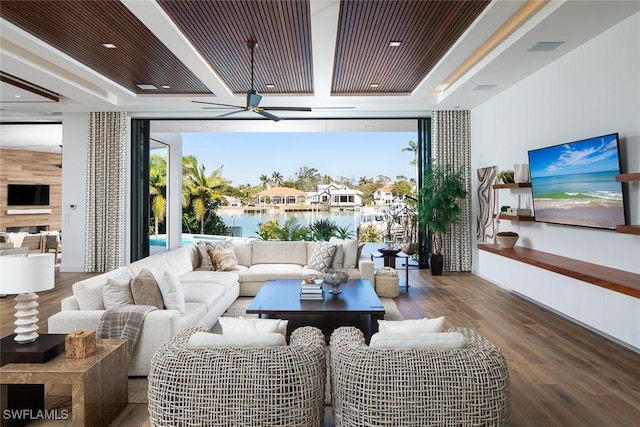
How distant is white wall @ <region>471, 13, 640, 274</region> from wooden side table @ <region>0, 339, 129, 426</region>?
4231 millimetres

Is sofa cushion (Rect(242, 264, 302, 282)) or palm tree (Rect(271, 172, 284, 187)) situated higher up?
palm tree (Rect(271, 172, 284, 187))

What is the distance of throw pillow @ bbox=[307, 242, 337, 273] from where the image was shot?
5883 mm

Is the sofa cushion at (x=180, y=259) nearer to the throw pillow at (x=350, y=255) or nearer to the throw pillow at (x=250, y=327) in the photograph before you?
the throw pillow at (x=350, y=255)

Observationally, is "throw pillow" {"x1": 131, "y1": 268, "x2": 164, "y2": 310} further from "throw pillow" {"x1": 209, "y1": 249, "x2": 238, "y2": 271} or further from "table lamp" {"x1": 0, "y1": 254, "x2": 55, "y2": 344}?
"throw pillow" {"x1": 209, "y1": 249, "x2": 238, "y2": 271}

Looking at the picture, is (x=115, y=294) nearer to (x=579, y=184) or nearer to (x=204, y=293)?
(x=204, y=293)

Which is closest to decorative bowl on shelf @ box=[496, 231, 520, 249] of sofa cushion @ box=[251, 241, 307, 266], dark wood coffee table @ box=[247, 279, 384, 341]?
dark wood coffee table @ box=[247, 279, 384, 341]

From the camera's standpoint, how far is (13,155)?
1113 centimetres

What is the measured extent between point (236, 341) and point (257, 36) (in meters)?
3.48

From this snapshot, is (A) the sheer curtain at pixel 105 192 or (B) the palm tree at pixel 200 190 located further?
(B) the palm tree at pixel 200 190

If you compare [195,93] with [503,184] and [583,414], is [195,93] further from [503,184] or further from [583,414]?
[583,414]

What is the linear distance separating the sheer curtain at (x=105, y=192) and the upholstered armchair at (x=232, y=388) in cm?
673

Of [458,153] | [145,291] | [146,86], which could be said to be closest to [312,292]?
[145,291]

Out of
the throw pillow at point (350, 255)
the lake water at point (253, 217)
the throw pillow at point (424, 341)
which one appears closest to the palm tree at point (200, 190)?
the lake water at point (253, 217)

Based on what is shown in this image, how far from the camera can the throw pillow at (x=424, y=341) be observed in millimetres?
1999
